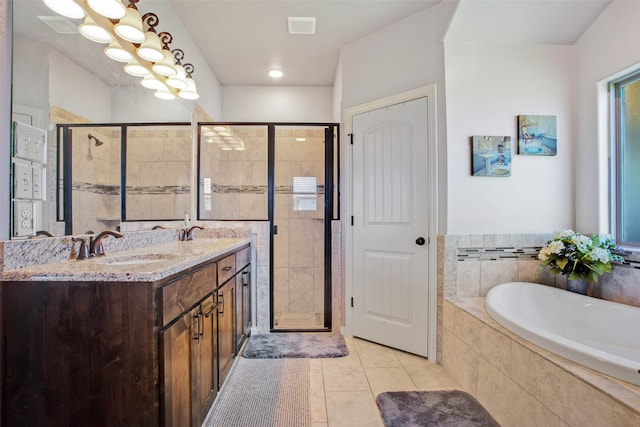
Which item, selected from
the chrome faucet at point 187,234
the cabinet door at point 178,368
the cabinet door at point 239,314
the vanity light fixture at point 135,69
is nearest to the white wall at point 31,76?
the vanity light fixture at point 135,69

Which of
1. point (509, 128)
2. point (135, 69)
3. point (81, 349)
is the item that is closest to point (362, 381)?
point (81, 349)

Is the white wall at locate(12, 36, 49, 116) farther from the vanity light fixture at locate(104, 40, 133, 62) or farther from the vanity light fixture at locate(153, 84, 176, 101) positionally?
the vanity light fixture at locate(153, 84, 176, 101)

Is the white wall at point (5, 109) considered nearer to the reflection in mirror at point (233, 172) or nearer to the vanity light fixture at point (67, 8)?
the vanity light fixture at point (67, 8)

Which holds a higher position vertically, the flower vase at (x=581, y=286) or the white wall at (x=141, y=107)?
the white wall at (x=141, y=107)

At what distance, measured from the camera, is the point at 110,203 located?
1.57 m

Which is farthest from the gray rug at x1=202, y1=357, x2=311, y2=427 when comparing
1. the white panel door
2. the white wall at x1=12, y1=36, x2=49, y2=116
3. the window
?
the window

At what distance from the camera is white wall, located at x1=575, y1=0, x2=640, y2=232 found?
185 cm

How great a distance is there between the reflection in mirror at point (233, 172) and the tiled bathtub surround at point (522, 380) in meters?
1.87

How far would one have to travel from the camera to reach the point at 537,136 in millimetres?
2139

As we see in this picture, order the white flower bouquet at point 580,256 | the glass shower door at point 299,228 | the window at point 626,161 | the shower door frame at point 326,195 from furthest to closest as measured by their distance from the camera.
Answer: the glass shower door at point 299,228
the shower door frame at point 326,195
the window at point 626,161
the white flower bouquet at point 580,256

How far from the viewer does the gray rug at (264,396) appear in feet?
5.08

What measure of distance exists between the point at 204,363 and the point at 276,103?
9.07ft

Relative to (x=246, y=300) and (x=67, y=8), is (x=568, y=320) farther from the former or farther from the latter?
(x=67, y=8)

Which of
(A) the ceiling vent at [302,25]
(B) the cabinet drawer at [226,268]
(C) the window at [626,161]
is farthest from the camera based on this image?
(A) the ceiling vent at [302,25]
